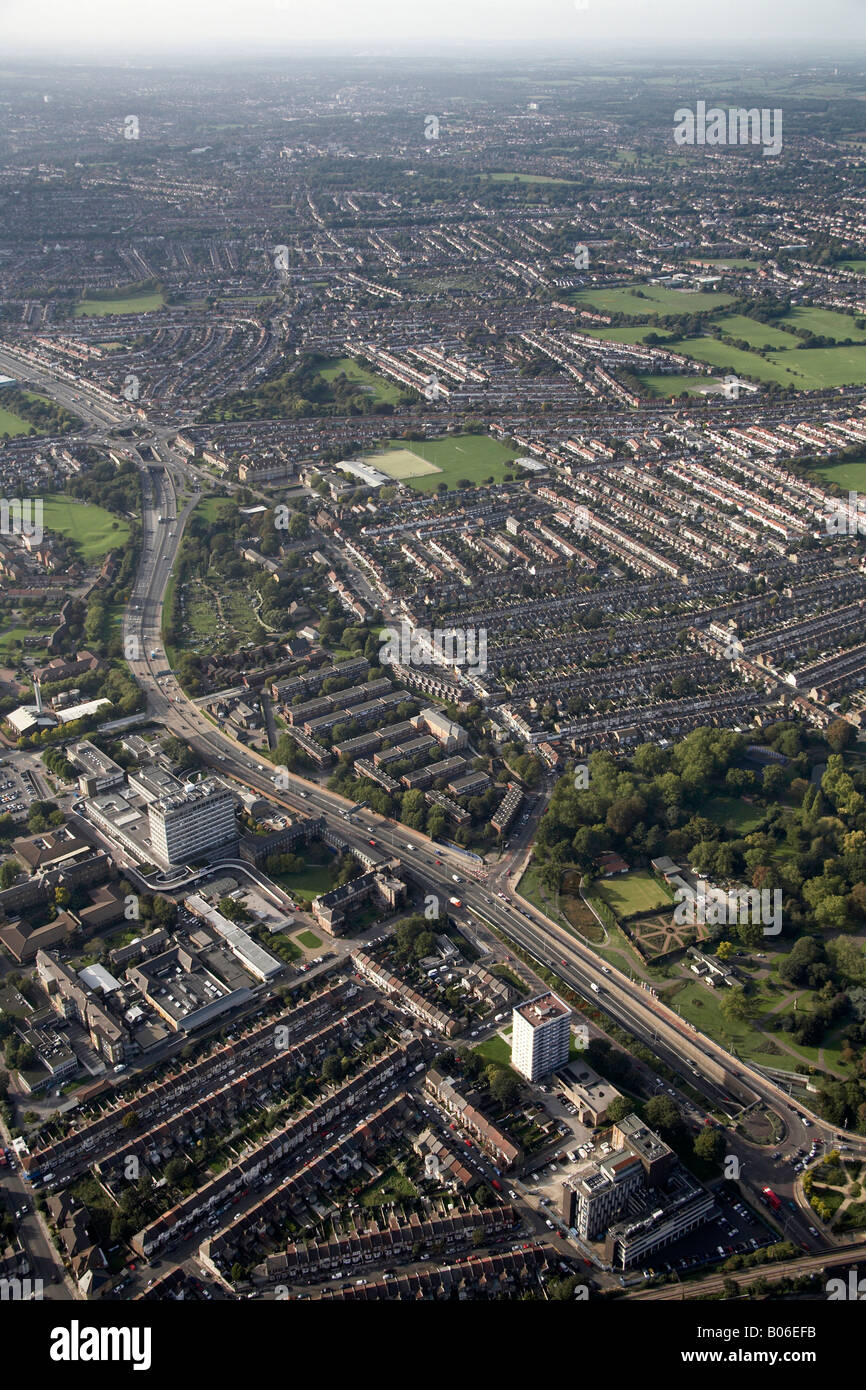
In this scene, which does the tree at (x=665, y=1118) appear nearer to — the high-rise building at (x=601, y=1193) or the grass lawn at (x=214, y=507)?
the high-rise building at (x=601, y=1193)

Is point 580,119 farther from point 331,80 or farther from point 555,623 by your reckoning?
point 555,623

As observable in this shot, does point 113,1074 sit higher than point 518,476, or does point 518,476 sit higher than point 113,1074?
point 518,476

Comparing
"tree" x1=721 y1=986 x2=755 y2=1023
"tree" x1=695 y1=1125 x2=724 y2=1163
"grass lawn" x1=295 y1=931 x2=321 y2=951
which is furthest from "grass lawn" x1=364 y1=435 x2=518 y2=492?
"tree" x1=695 y1=1125 x2=724 y2=1163

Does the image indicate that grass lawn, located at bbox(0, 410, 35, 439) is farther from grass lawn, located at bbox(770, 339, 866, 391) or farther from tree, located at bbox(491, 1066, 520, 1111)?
tree, located at bbox(491, 1066, 520, 1111)

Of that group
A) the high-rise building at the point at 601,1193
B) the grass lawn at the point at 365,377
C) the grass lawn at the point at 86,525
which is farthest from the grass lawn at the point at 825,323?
the high-rise building at the point at 601,1193

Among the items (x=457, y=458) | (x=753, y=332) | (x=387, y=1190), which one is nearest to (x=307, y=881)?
(x=387, y=1190)
